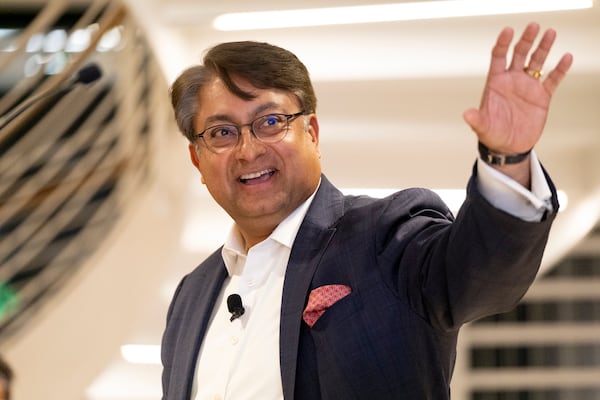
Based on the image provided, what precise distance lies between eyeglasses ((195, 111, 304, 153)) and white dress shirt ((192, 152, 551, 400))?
0.38 feet

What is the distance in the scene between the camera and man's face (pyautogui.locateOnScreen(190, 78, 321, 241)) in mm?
1473

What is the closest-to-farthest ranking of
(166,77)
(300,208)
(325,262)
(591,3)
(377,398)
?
(377,398), (325,262), (300,208), (591,3), (166,77)

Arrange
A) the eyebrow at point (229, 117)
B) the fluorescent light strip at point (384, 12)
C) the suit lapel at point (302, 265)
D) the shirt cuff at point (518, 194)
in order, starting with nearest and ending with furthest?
the shirt cuff at point (518, 194)
the suit lapel at point (302, 265)
the eyebrow at point (229, 117)
the fluorescent light strip at point (384, 12)

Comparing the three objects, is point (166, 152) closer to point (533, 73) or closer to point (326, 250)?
point (326, 250)

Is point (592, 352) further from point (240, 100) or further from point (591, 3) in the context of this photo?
point (240, 100)

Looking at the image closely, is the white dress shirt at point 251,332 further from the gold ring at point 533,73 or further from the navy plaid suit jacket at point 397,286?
the gold ring at point 533,73

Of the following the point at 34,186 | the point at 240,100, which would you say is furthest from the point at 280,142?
the point at 34,186

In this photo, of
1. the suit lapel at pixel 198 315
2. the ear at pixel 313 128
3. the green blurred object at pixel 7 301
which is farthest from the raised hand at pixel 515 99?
the green blurred object at pixel 7 301

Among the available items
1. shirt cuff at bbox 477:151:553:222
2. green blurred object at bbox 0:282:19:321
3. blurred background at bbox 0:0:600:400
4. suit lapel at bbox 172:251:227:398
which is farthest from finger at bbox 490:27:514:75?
green blurred object at bbox 0:282:19:321

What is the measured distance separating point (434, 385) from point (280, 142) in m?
0.40

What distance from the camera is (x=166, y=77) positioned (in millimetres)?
2975

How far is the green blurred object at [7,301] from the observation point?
3555 millimetres

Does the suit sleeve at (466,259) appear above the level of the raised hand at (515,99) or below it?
below

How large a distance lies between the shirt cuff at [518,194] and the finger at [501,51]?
103 mm
